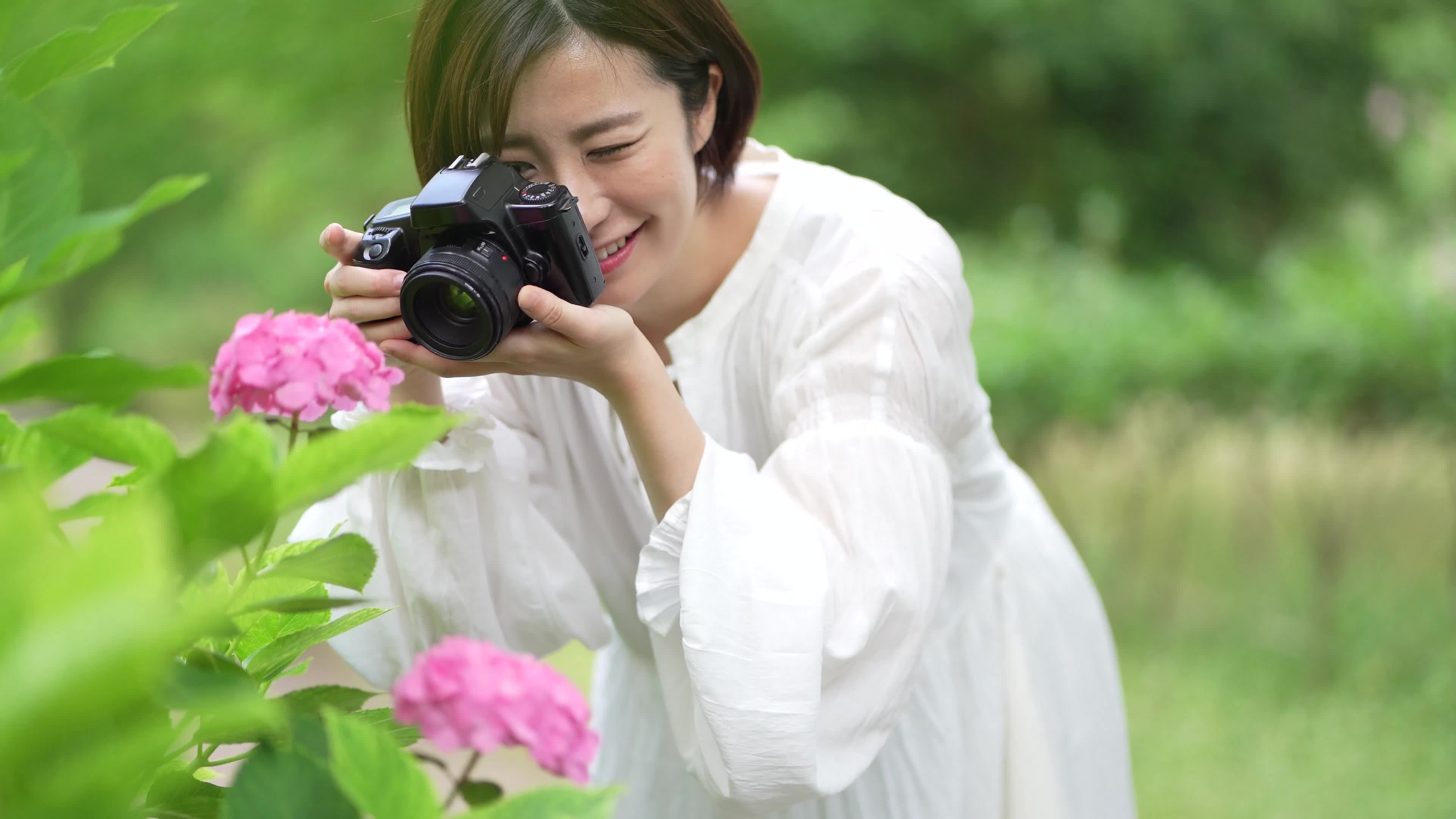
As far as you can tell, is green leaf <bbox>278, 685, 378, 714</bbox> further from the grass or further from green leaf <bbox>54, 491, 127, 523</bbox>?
the grass

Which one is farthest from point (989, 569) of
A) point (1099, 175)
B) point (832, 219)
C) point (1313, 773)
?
point (1099, 175)

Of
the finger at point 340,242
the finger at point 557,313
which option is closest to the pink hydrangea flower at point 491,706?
the finger at point 557,313

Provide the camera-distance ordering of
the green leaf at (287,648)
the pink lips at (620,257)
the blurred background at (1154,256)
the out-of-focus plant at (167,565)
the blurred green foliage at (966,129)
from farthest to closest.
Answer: the blurred green foliage at (966,129) < the blurred background at (1154,256) < the pink lips at (620,257) < the green leaf at (287,648) < the out-of-focus plant at (167,565)

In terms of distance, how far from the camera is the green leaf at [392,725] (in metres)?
0.45

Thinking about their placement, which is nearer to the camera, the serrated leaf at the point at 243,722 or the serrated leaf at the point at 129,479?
the serrated leaf at the point at 243,722

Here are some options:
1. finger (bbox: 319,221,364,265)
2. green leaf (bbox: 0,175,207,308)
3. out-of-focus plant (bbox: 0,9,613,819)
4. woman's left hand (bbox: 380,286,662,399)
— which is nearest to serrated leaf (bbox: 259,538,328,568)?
out-of-focus plant (bbox: 0,9,613,819)

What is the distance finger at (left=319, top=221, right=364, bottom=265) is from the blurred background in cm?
194

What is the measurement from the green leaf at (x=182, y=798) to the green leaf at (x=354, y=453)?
0.13 meters

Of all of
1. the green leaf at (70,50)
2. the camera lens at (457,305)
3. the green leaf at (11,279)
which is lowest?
the camera lens at (457,305)

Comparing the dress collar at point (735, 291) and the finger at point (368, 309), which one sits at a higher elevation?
the finger at point (368, 309)

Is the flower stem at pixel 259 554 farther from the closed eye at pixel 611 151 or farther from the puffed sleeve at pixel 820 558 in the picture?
the closed eye at pixel 611 151

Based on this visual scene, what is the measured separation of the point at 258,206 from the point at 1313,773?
4.39 meters

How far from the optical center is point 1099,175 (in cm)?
504

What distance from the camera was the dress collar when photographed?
3.26 ft
